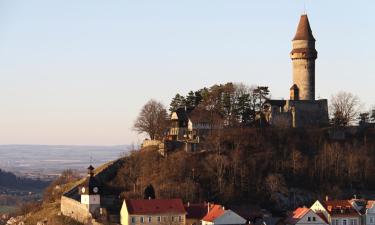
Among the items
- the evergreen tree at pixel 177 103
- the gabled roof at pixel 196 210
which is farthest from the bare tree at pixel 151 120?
the gabled roof at pixel 196 210

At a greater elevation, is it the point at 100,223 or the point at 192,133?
the point at 192,133

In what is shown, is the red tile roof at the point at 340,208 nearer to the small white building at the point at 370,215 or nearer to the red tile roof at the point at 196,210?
the small white building at the point at 370,215

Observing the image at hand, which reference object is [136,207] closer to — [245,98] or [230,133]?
[230,133]

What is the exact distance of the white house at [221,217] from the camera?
196ft

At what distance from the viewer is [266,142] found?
75.4 m

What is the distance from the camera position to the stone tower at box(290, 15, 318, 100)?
82.7 meters

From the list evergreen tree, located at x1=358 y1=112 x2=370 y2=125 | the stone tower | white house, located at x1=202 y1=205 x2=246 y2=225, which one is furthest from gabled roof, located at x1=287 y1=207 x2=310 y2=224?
evergreen tree, located at x1=358 y1=112 x2=370 y2=125

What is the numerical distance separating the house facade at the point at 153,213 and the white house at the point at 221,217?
79.6 inches

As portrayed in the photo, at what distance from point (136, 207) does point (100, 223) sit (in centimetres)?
306

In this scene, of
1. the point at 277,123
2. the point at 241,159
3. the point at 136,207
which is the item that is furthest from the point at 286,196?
the point at 136,207

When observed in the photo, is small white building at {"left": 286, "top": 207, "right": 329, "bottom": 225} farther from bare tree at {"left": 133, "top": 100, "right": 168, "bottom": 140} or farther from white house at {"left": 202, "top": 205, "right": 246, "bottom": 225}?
bare tree at {"left": 133, "top": 100, "right": 168, "bottom": 140}

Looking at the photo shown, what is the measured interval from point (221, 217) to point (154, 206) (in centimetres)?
515

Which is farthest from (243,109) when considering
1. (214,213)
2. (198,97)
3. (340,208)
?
(214,213)

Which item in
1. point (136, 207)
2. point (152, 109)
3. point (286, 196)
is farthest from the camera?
point (152, 109)
